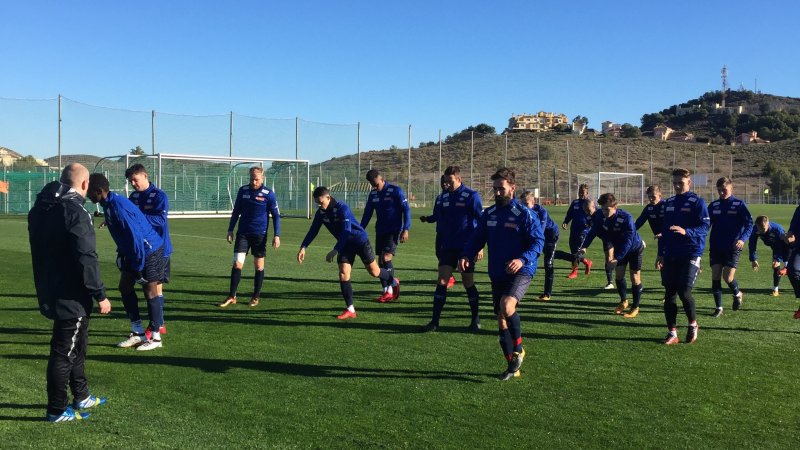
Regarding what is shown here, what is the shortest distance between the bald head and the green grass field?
1.64m

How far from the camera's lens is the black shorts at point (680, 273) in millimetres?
7789

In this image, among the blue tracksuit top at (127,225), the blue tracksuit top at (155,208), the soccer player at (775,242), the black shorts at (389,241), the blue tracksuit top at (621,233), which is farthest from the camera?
the soccer player at (775,242)

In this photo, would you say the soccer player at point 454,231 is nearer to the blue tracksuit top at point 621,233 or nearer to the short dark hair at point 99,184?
the blue tracksuit top at point 621,233

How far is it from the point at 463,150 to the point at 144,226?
5797cm

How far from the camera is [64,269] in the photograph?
194 inches

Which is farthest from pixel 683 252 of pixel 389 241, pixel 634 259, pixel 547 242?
pixel 389 241

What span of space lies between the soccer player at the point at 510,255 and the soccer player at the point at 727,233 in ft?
15.6

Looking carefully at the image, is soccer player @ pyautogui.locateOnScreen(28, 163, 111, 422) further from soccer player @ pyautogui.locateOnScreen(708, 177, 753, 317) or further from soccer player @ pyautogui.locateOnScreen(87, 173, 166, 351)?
soccer player @ pyautogui.locateOnScreen(708, 177, 753, 317)

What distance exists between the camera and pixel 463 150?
6406cm

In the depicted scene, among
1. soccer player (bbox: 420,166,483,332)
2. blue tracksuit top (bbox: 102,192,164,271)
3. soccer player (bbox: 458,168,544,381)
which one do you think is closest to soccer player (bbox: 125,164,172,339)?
blue tracksuit top (bbox: 102,192,164,271)

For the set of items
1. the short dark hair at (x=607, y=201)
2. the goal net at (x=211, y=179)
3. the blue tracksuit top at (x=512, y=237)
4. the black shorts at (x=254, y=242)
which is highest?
the goal net at (x=211, y=179)

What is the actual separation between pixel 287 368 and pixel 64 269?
7.57 feet

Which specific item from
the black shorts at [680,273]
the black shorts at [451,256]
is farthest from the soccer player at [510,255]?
the black shorts at [680,273]

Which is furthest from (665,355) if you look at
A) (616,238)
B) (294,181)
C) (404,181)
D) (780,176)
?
(780,176)
